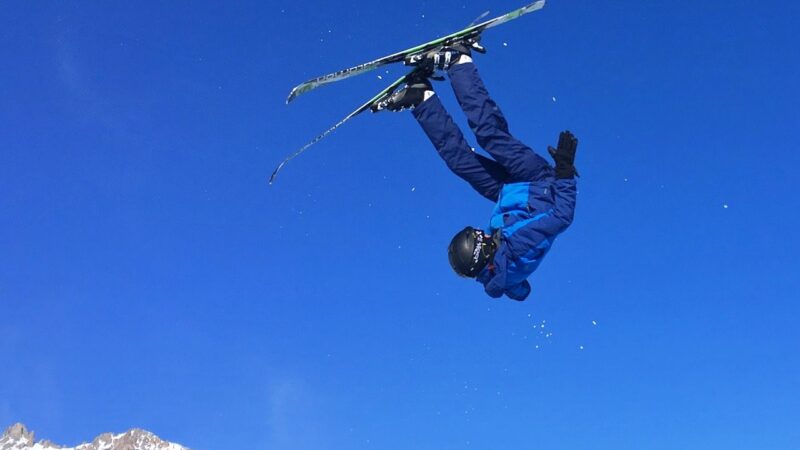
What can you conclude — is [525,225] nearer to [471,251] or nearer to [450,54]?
[471,251]

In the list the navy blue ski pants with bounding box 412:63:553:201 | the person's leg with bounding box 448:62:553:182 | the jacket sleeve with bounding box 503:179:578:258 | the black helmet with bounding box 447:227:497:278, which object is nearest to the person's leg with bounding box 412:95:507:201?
the navy blue ski pants with bounding box 412:63:553:201

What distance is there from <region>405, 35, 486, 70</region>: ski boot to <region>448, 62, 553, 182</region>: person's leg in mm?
102

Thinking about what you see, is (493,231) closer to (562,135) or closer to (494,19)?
(562,135)

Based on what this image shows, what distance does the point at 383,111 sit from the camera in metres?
10.1

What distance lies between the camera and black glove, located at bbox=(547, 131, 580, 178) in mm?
9102

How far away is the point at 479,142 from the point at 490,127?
224 millimetres

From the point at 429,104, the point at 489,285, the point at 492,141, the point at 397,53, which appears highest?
the point at 397,53

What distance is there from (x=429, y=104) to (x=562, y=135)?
161cm

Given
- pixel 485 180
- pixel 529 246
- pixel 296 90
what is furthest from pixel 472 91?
pixel 296 90

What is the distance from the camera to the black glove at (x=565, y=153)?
9.10 meters

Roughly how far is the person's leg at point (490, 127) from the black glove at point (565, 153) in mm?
168

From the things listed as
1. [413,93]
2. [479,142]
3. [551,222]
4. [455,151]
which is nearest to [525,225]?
[551,222]

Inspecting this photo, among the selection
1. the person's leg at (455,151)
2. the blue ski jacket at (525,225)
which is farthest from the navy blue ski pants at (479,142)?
the blue ski jacket at (525,225)

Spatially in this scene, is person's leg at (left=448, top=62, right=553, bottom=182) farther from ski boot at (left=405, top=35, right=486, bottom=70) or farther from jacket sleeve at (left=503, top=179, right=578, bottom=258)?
jacket sleeve at (left=503, top=179, right=578, bottom=258)
